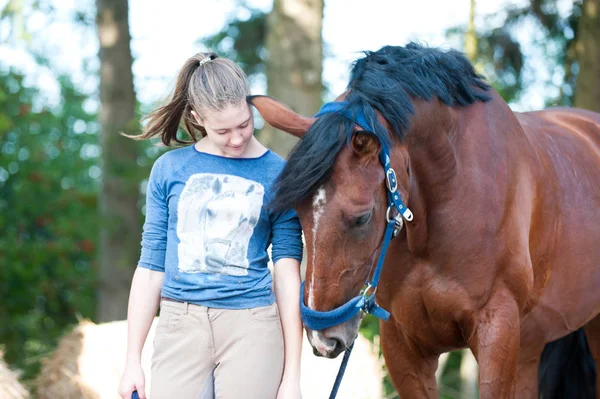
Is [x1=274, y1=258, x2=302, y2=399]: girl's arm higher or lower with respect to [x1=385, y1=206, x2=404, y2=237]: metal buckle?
lower

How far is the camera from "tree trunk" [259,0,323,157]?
5496 mm

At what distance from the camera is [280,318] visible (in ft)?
8.01

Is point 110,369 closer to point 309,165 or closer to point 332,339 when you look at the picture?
point 332,339

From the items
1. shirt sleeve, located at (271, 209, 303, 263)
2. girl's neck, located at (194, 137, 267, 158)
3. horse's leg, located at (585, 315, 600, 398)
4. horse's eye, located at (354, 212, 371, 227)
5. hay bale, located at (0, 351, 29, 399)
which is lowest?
hay bale, located at (0, 351, 29, 399)

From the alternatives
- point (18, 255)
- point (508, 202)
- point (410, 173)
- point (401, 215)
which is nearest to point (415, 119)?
point (410, 173)

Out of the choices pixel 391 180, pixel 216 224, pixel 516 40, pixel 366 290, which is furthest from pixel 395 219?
pixel 516 40

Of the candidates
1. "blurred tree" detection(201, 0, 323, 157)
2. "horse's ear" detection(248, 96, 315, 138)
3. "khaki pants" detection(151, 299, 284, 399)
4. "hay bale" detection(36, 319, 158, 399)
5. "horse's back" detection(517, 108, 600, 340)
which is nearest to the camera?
"khaki pants" detection(151, 299, 284, 399)

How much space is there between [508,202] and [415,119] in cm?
58

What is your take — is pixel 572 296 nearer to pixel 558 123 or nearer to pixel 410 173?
pixel 558 123

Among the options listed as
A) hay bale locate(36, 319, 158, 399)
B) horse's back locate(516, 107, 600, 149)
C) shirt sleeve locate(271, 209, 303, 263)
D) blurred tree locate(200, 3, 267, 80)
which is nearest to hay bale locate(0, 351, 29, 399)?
hay bale locate(36, 319, 158, 399)

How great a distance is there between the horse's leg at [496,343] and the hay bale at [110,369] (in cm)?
163

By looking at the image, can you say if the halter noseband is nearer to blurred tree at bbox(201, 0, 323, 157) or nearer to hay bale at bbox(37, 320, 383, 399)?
hay bale at bbox(37, 320, 383, 399)

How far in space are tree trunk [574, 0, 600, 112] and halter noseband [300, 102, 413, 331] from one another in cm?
606

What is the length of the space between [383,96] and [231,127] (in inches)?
23.2
